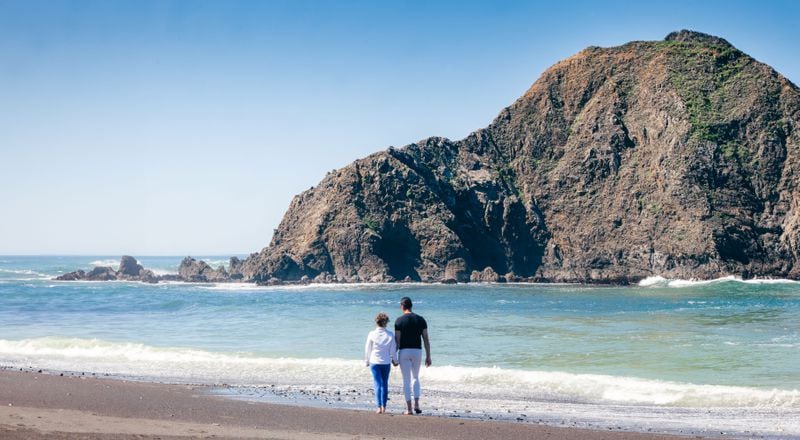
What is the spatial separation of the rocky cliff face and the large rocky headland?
0.66ft

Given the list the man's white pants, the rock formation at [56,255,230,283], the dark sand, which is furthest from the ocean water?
the rock formation at [56,255,230,283]

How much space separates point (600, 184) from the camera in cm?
11050

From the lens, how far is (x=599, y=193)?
10994 centimetres

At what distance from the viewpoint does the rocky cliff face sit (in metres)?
98.0

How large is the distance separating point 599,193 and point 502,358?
298ft

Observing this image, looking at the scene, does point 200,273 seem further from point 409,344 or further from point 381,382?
point 409,344

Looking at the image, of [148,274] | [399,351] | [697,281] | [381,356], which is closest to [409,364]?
[399,351]

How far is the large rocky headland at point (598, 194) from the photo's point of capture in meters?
97.8

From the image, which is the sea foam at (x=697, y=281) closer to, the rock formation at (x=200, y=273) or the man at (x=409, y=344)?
the rock formation at (x=200, y=273)

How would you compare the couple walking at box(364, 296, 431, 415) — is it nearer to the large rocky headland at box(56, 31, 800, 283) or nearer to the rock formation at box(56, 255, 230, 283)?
the large rocky headland at box(56, 31, 800, 283)

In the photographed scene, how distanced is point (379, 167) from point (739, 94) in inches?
2022

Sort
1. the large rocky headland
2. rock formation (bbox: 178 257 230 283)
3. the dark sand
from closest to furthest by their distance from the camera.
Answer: the dark sand < the large rocky headland < rock formation (bbox: 178 257 230 283)

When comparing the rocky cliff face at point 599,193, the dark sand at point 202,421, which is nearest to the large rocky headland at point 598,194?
the rocky cliff face at point 599,193

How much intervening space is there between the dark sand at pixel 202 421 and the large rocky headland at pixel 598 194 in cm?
8032
